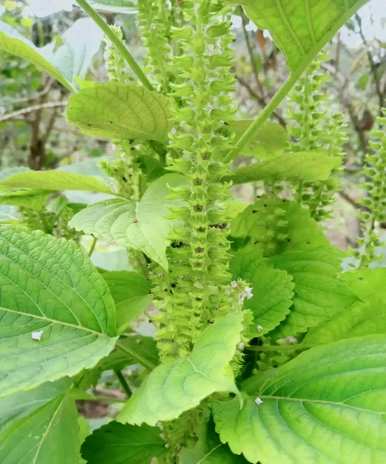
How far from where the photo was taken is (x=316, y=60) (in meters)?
0.78

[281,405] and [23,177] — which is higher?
[23,177]

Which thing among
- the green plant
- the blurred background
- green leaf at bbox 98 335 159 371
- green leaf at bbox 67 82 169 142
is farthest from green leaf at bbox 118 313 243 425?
the blurred background

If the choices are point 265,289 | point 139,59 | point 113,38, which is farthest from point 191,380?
point 139,59

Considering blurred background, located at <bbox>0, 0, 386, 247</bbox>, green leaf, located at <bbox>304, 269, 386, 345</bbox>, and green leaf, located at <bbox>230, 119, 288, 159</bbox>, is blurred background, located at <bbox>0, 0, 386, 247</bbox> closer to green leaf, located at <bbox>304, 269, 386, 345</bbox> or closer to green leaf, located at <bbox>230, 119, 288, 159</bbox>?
green leaf, located at <bbox>230, 119, 288, 159</bbox>

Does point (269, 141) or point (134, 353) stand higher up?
point (269, 141)

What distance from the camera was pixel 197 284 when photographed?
0.62 metres

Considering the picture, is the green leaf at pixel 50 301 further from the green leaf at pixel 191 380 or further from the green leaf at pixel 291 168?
the green leaf at pixel 291 168

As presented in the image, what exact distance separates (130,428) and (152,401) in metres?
0.21

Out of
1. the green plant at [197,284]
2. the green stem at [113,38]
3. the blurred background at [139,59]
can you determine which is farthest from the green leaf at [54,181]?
the blurred background at [139,59]

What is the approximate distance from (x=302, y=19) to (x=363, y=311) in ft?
1.15

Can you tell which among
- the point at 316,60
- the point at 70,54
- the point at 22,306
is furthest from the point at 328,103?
the point at 22,306

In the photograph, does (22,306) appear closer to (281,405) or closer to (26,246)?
(26,246)

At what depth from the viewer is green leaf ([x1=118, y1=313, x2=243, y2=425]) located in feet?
1.61

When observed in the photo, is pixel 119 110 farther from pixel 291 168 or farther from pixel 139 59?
pixel 139 59
